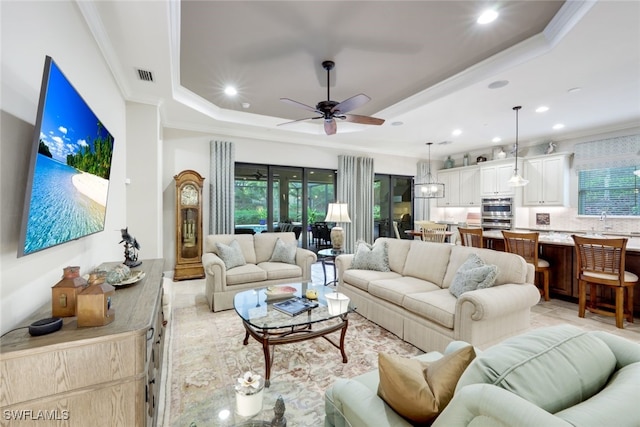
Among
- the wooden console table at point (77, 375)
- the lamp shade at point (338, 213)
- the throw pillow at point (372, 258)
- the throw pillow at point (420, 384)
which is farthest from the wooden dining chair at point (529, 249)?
the wooden console table at point (77, 375)

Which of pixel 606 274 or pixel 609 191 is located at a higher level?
pixel 609 191

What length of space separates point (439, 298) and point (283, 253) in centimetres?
239

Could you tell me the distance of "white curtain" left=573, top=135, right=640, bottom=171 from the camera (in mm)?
4938

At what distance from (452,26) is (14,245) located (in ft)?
11.2

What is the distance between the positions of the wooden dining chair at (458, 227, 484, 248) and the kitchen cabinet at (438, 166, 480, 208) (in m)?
2.83

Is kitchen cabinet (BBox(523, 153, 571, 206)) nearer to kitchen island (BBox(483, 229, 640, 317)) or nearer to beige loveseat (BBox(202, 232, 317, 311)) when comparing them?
kitchen island (BBox(483, 229, 640, 317))

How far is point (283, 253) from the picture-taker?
14.2 feet

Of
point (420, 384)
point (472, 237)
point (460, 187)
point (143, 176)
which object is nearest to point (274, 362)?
point (420, 384)

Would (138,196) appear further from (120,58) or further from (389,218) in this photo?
(389,218)

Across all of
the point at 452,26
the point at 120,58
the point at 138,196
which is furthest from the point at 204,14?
the point at 138,196

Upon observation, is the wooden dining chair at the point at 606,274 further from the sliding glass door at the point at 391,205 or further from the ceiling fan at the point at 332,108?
the sliding glass door at the point at 391,205

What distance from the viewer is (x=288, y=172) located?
20.2 feet

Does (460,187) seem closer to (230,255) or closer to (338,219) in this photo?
(338,219)

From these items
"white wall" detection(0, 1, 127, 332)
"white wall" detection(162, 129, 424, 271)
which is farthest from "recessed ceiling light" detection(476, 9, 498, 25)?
"white wall" detection(162, 129, 424, 271)
